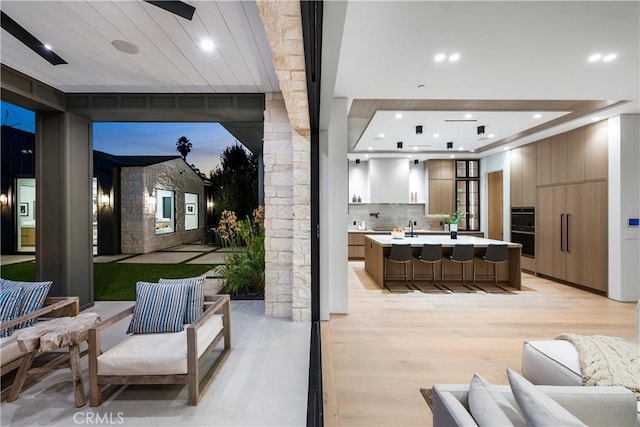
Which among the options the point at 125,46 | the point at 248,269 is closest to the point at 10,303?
the point at 125,46

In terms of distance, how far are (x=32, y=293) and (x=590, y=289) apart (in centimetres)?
751

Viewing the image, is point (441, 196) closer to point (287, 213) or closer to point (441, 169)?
point (441, 169)

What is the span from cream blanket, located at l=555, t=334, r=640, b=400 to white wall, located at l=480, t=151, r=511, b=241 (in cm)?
559

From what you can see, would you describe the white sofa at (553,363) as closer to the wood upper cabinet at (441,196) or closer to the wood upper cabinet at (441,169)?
the wood upper cabinet at (441,196)

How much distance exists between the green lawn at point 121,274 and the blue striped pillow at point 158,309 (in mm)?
2501

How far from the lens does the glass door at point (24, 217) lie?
9375 mm

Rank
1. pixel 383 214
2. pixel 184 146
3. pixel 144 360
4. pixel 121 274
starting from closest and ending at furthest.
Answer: pixel 144 360
pixel 121 274
pixel 383 214
pixel 184 146

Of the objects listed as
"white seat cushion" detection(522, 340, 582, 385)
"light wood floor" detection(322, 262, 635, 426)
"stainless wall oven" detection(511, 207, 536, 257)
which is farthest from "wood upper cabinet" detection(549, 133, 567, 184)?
"white seat cushion" detection(522, 340, 582, 385)

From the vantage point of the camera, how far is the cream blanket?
188 cm

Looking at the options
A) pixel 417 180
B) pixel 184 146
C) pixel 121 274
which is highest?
pixel 184 146

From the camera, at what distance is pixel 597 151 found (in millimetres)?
5078

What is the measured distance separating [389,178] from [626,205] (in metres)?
4.85

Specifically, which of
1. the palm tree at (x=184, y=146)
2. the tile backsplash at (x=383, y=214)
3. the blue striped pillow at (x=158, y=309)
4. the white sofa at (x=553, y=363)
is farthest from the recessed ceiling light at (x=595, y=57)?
the palm tree at (x=184, y=146)

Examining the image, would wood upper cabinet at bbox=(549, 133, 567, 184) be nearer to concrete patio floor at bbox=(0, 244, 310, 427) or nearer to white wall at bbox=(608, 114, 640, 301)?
white wall at bbox=(608, 114, 640, 301)
